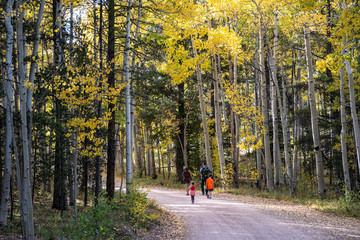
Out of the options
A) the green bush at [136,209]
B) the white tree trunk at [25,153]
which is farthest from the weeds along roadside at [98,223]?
the white tree trunk at [25,153]

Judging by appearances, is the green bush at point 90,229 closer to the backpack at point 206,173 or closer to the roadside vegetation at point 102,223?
the roadside vegetation at point 102,223

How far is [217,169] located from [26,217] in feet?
68.6

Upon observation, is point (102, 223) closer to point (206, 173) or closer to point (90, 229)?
point (90, 229)

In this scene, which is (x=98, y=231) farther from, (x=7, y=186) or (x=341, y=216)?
(x=341, y=216)

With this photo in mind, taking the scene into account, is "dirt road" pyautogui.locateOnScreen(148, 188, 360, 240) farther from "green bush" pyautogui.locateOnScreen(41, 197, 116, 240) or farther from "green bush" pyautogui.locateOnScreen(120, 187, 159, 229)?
A: "green bush" pyautogui.locateOnScreen(41, 197, 116, 240)

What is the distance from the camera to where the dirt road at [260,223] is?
312 inches

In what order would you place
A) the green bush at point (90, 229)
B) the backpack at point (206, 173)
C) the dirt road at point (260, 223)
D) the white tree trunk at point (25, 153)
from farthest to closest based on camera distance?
the backpack at point (206, 173) < the dirt road at point (260, 223) < the green bush at point (90, 229) < the white tree trunk at point (25, 153)

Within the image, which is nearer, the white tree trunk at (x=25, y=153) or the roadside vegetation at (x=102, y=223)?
the white tree trunk at (x=25, y=153)

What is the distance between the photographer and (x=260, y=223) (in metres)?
9.12

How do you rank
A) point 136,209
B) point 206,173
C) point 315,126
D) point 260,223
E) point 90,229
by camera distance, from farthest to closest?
point 206,173 → point 315,126 → point 260,223 → point 136,209 → point 90,229

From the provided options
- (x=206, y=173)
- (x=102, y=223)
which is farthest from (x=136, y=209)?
(x=206, y=173)

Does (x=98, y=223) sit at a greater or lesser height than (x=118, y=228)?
greater

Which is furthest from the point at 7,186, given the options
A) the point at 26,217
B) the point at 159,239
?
the point at 159,239

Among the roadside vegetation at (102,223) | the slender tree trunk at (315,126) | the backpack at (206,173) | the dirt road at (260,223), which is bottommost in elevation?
the dirt road at (260,223)
